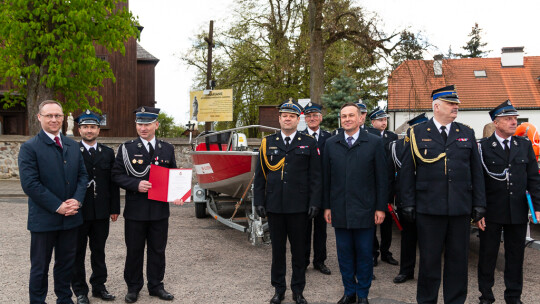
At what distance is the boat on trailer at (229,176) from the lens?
6.34 m

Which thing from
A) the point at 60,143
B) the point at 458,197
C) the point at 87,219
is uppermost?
the point at 60,143

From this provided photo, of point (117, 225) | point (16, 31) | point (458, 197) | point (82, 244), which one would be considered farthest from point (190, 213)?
point (16, 31)

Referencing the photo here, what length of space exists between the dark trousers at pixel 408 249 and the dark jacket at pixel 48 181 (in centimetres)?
353

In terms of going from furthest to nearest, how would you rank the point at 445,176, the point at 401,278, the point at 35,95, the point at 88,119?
the point at 35,95 < the point at 401,278 < the point at 88,119 < the point at 445,176

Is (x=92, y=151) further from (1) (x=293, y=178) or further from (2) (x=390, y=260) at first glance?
(2) (x=390, y=260)

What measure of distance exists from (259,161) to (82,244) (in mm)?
1901

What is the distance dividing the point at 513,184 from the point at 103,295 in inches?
162

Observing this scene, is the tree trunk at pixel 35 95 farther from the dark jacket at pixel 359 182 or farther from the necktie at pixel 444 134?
the necktie at pixel 444 134

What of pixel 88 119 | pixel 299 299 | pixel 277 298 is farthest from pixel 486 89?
pixel 88 119

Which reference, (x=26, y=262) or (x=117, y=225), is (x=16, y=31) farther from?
(x=26, y=262)

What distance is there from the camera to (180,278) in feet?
16.5

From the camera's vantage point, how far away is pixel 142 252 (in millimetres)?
4348

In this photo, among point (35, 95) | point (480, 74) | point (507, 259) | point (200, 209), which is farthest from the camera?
point (480, 74)

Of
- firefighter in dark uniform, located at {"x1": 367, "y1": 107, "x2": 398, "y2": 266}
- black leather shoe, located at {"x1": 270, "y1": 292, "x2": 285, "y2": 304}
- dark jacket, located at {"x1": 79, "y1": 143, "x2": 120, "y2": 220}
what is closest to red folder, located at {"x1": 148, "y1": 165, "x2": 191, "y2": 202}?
dark jacket, located at {"x1": 79, "y1": 143, "x2": 120, "y2": 220}
